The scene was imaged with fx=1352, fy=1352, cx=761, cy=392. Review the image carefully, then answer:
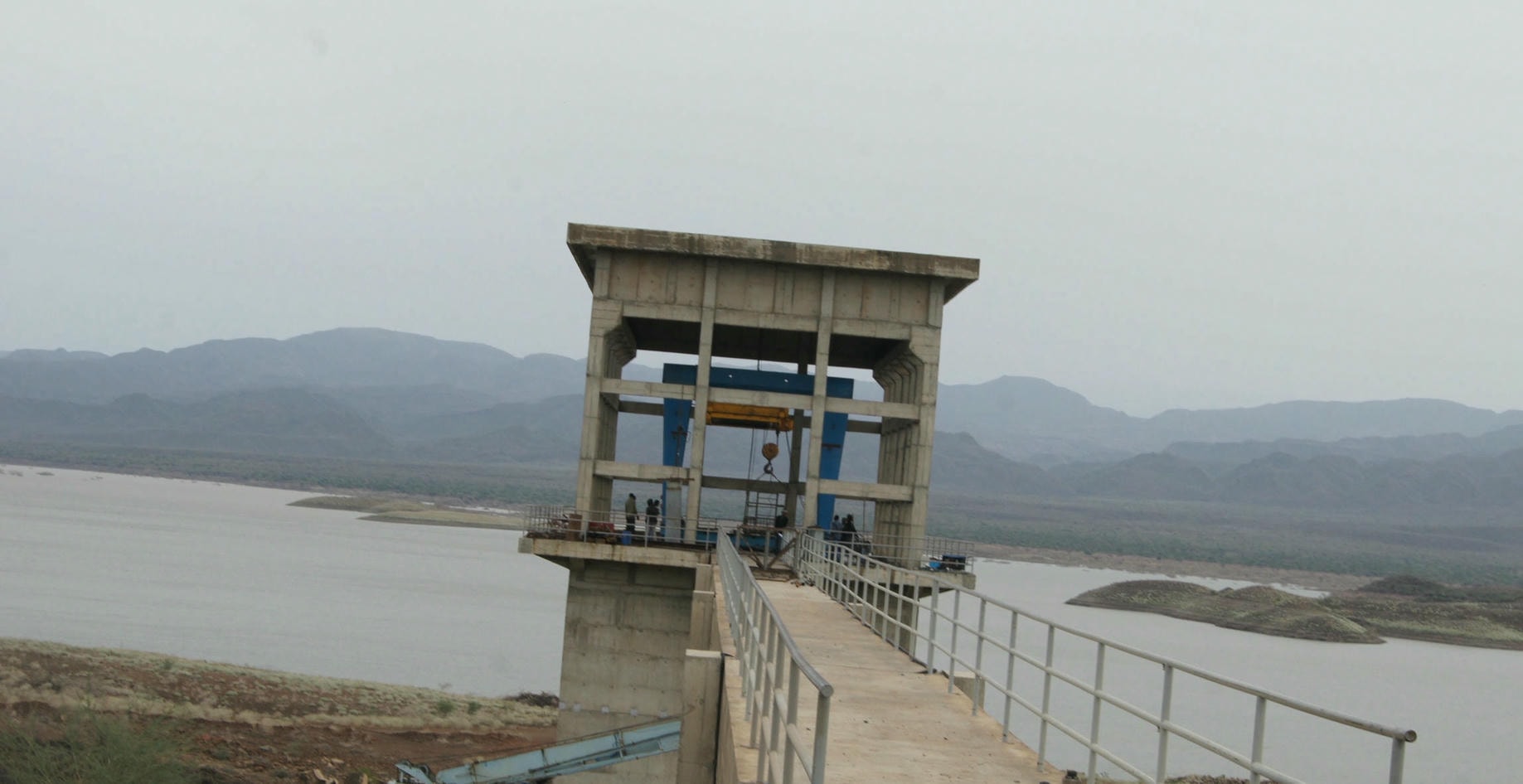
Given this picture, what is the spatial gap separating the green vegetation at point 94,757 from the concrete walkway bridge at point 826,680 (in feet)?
30.1

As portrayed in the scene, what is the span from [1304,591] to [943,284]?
11268cm

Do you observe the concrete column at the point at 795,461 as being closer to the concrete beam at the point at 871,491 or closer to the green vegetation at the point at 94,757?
the concrete beam at the point at 871,491

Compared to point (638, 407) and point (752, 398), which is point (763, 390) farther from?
point (638, 407)

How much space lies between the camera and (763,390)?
3603 cm

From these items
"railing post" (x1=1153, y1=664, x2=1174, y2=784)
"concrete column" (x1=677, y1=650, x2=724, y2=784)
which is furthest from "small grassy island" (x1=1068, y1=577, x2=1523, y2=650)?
"railing post" (x1=1153, y1=664, x2=1174, y2=784)

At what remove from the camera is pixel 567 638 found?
29969 mm

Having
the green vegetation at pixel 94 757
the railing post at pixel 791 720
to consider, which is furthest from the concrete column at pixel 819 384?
the railing post at pixel 791 720

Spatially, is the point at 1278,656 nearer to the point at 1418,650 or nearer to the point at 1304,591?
the point at 1418,650

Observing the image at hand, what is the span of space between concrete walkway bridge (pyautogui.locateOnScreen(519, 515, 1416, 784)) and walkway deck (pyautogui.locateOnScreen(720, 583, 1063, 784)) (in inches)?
1.2

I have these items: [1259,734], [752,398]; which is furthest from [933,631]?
[752,398]

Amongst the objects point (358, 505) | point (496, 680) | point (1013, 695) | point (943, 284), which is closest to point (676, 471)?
point (943, 284)

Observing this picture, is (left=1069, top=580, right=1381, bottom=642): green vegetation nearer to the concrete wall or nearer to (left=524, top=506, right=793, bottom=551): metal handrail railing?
(left=524, top=506, right=793, bottom=551): metal handrail railing

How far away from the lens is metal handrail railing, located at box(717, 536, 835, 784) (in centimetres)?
695

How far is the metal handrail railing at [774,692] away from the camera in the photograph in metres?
6.95
